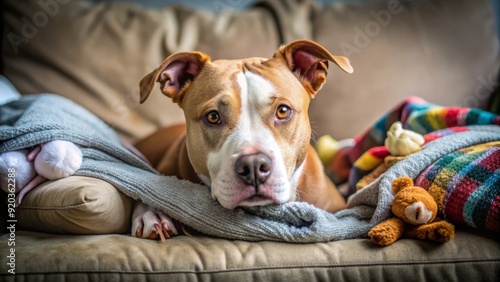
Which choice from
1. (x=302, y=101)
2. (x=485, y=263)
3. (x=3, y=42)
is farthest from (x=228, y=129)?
(x=3, y=42)

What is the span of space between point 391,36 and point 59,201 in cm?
189

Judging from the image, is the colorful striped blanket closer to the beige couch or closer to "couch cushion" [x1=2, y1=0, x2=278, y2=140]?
the beige couch

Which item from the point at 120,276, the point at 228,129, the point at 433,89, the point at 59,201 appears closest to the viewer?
the point at 120,276

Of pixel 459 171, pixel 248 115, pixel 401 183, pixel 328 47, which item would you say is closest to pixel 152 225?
pixel 248 115

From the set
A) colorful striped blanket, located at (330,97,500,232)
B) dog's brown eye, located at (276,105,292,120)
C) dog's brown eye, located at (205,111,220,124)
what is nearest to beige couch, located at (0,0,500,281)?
colorful striped blanket, located at (330,97,500,232)

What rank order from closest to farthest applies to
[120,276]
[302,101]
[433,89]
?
[120,276]
[302,101]
[433,89]

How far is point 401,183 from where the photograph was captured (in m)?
1.50

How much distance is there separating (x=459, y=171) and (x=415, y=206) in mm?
218

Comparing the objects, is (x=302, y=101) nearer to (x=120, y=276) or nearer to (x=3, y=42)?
(x=120, y=276)

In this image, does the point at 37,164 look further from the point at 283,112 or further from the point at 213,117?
the point at 283,112

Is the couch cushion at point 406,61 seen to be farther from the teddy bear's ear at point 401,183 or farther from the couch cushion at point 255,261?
the couch cushion at point 255,261

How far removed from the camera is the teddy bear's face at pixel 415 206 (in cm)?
139

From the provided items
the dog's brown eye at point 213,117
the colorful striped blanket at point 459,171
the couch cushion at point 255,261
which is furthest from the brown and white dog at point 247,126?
the colorful striped blanket at point 459,171

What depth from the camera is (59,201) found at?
4.71 feet
